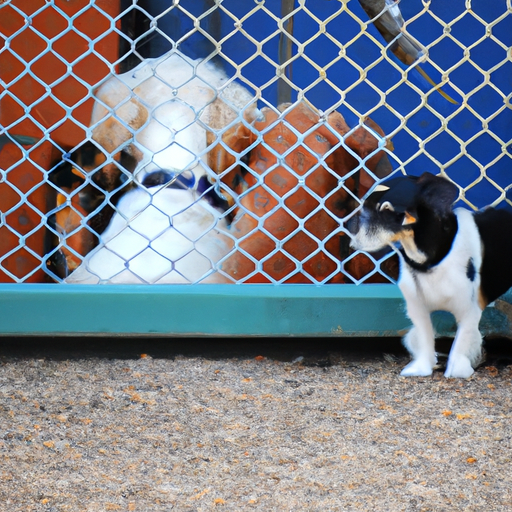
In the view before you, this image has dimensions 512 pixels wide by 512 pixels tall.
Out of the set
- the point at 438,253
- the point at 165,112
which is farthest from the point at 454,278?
the point at 165,112

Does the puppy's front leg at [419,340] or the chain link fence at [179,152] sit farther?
the chain link fence at [179,152]

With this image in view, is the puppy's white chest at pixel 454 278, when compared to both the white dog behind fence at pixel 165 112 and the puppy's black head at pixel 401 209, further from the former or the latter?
the white dog behind fence at pixel 165 112

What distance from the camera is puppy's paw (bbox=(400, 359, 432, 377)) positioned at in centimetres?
139

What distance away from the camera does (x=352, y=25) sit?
6.69ft

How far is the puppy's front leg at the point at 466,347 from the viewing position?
53.2 inches

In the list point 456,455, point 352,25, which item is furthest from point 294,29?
point 456,455

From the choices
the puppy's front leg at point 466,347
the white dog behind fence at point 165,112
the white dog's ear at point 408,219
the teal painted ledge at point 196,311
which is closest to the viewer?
the white dog's ear at point 408,219

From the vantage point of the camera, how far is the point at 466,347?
4.48 feet

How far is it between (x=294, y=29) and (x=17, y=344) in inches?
48.8

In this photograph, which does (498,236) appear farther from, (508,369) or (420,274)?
(508,369)

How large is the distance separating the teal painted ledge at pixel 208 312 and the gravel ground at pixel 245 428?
8 cm

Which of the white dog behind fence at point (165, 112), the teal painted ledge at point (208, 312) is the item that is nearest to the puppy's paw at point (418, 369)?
the teal painted ledge at point (208, 312)

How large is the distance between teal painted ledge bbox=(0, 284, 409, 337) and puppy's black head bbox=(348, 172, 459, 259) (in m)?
0.27

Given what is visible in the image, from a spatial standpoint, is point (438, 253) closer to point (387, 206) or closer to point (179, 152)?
point (387, 206)
